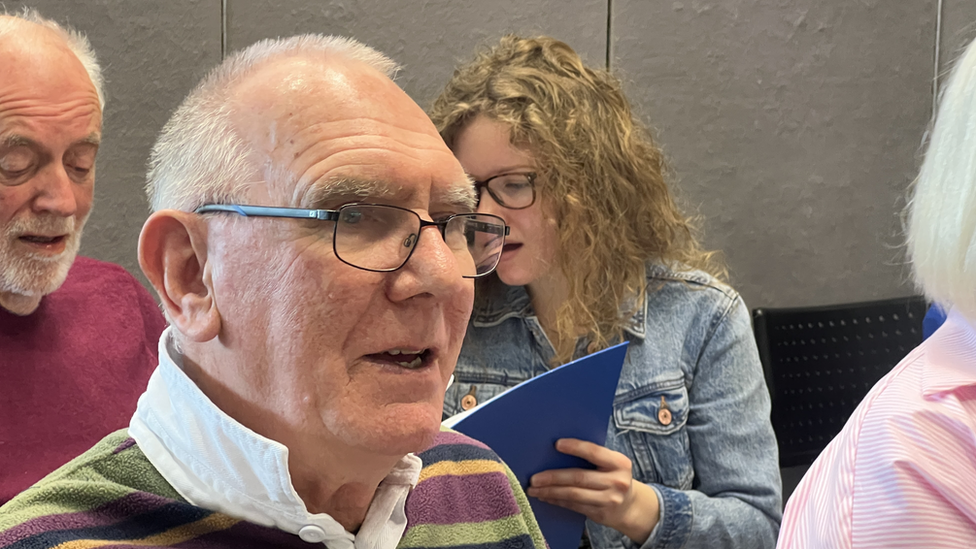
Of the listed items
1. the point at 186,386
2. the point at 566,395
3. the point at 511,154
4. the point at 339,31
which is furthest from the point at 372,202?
the point at 339,31

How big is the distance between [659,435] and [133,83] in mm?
1649

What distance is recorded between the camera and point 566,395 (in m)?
1.38

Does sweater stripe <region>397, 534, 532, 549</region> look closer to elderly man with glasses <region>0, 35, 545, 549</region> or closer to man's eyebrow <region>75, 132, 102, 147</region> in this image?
elderly man with glasses <region>0, 35, 545, 549</region>

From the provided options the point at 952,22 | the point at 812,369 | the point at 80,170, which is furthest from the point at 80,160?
the point at 952,22

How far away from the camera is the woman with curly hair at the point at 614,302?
172 cm

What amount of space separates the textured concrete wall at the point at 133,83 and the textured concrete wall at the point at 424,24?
111 mm

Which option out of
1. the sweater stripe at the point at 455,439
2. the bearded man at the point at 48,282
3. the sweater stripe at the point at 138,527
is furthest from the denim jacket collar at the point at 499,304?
the sweater stripe at the point at 138,527

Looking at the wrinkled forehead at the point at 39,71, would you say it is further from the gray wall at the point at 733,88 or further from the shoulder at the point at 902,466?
the shoulder at the point at 902,466

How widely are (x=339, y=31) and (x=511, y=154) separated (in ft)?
3.13

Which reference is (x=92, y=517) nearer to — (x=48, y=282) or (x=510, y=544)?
(x=510, y=544)

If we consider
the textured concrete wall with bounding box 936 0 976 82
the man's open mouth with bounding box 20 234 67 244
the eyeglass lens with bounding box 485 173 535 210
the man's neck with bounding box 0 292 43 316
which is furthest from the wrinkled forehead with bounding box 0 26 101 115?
the textured concrete wall with bounding box 936 0 976 82

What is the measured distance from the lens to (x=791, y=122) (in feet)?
9.73

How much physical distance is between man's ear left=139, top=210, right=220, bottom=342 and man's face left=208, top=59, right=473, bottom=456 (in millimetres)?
17

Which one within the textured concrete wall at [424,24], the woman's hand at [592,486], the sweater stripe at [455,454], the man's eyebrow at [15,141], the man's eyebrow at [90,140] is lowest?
the woman's hand at [592,486]
